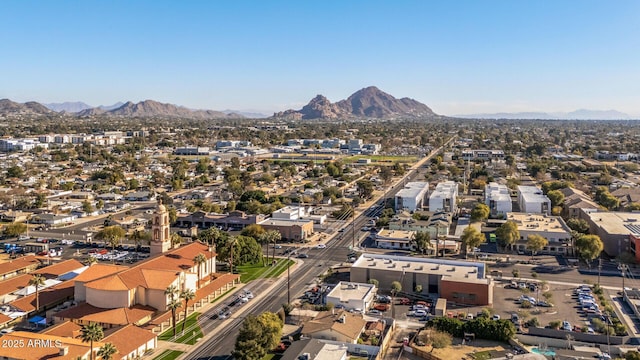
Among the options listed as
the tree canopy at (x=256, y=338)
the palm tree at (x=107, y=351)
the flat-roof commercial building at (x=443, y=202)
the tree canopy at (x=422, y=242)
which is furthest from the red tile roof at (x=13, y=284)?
the flat-roof commercial building at (x=443, y=202)

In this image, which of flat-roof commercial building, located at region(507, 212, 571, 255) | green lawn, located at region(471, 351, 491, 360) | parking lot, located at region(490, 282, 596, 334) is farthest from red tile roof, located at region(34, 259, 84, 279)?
flat-roof commercial building, located at region(507, 212, 571, 255)

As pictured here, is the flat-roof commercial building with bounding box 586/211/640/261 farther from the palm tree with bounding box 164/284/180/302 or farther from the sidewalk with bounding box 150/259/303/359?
the palm tree with bounding box 164/284/180/302

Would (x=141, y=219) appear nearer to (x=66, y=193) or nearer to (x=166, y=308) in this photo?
(x=66, y=193)

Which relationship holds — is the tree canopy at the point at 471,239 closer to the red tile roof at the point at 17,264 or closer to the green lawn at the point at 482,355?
the green lawn at the point at 482,355

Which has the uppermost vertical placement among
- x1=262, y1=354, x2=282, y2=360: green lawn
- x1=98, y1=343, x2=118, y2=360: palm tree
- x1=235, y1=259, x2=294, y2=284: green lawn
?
x1=98, y1=343, x2=118, y2=360: palm tree

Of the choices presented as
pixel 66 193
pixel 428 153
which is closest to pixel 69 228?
pixel 66 193
